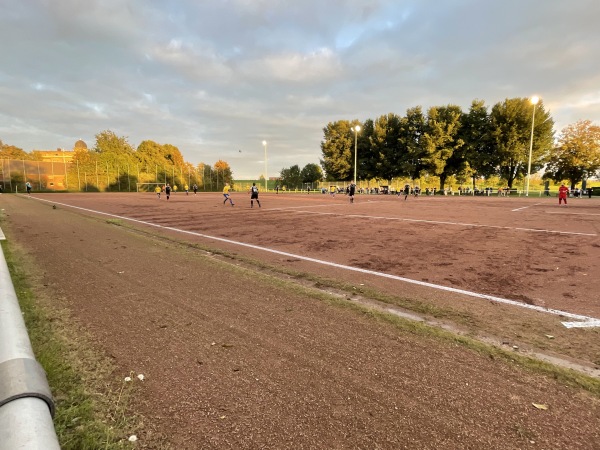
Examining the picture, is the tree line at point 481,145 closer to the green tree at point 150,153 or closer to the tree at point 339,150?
the tree at point 339,150

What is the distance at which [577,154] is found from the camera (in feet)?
145

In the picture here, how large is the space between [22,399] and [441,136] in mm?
53359

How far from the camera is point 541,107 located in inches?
1688

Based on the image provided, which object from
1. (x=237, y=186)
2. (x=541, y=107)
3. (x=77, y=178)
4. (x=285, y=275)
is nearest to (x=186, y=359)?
(x=285, y=275)

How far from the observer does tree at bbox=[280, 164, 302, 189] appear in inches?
3123

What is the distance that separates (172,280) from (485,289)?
504 centimetres

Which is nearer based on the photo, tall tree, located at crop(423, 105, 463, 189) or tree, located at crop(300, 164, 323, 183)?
tall tree, located at crop(423, 105, 463, 189)

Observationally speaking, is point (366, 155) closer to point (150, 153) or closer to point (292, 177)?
point (292, 177)

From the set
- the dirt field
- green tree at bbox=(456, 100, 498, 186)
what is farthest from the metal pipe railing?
green tree at bbox=(456, 100, 498, 186)

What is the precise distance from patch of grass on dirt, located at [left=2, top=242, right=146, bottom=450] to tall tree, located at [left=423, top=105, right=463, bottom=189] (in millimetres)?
51345

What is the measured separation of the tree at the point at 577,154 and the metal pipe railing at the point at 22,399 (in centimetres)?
5871

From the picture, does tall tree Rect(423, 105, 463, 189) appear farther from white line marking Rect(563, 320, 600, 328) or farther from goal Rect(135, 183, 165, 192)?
goal Rect(135, 183, 165, 192)

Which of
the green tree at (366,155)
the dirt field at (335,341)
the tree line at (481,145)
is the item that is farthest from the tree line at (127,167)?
the dirt field at (335,341)

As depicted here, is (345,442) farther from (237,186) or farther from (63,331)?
(237,186)
